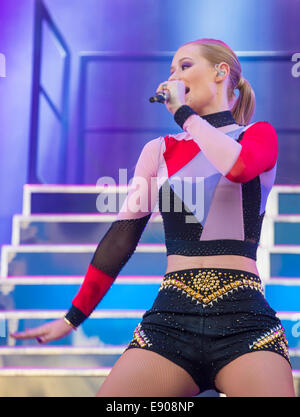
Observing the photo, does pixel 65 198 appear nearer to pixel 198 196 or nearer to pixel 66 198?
pixel 66 198

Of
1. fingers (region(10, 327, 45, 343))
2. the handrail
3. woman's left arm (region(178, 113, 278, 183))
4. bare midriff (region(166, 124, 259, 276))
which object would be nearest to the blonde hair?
woman's left arm (region(178, 113, 278, 183))

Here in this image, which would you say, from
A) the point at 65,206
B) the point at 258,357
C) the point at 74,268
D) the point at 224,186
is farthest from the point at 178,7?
the point at 258,357

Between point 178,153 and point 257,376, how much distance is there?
698 millimetres

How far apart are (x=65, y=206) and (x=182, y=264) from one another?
2.09 m

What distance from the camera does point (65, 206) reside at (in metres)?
3.60

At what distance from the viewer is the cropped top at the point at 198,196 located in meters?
1.53

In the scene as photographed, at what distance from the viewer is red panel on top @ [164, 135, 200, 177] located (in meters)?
1.76

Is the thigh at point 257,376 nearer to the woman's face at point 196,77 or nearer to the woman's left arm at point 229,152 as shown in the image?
the woman's left arm at point 229,152

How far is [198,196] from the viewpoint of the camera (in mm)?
1676

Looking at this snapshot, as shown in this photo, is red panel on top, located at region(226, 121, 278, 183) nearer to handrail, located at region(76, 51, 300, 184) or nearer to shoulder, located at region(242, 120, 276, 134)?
shoulder, located at region(242, 120, 276, 134)

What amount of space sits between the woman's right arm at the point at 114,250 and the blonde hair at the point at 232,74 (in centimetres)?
29

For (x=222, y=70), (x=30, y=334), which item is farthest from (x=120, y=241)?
(x=222, y=70)

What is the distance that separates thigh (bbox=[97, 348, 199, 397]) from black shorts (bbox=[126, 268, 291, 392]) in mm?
21
